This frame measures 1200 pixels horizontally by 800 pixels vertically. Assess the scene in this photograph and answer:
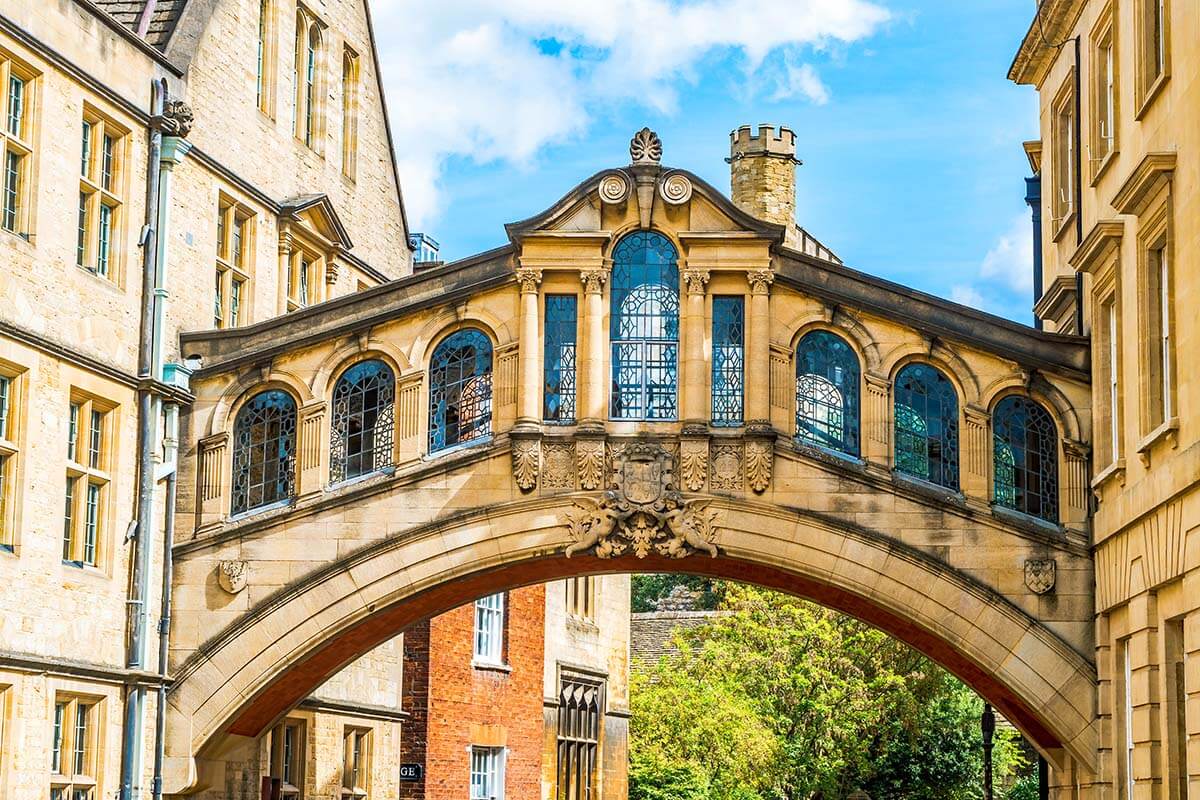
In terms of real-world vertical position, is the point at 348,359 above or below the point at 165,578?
above

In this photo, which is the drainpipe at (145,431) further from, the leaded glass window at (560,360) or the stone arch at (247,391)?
the leaded glass window at (560,360)

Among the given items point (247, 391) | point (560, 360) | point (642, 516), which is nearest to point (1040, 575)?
point (642, 516)

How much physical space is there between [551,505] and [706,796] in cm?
2274

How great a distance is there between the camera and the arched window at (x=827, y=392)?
76.5 feet

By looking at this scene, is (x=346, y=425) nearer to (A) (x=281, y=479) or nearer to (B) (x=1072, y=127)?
(A) (x=281, y=479)

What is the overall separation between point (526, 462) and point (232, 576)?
3.74 m

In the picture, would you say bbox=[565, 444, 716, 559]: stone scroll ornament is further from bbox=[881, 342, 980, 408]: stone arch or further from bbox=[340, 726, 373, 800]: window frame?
bbox=[340, 726, 373, 800]: window frame

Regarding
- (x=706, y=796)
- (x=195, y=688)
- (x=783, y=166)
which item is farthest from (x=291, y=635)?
(x=783, y=166)

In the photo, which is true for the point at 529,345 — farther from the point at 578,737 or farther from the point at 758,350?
the point at 578,737

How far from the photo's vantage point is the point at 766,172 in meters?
66.2

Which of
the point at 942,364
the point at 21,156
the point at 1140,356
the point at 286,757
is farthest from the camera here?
the point at 286,757

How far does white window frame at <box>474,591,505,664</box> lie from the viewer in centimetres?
3603

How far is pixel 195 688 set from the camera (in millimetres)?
23406

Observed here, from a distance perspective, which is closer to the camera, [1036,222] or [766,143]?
[1036,222]
